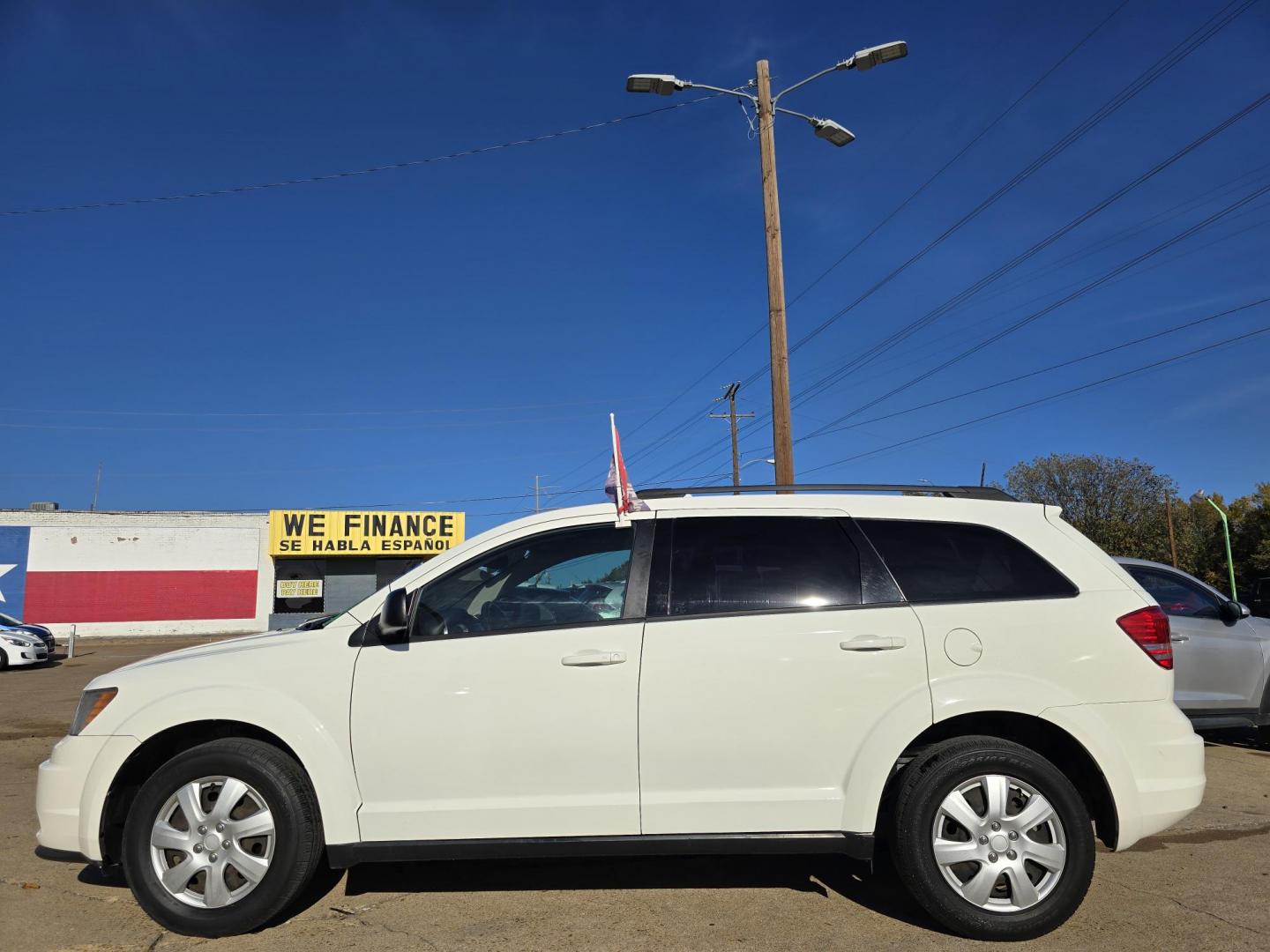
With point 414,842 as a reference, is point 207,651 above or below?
above

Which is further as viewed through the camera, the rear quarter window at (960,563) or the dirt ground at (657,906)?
the rear quarter window at (960,563)

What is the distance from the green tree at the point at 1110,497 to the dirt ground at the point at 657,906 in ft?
157

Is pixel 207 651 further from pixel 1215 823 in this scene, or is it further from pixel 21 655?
pixel 21 655

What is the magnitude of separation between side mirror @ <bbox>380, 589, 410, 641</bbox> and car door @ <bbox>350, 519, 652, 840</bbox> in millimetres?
61

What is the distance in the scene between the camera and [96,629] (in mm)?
36688

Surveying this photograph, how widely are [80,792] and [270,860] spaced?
93 centimetres

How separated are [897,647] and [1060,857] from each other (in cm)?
109

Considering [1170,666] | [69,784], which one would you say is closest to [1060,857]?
[1170,666]

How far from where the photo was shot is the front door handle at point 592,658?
3762 millimetres

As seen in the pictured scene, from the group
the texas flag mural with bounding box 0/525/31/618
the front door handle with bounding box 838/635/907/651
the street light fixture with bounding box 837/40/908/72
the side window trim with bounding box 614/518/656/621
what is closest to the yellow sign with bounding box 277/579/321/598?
the texas flag mural with bounding box 0/525/31/618

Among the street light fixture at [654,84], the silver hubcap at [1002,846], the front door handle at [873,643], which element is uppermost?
the street light fixture at [654,84]

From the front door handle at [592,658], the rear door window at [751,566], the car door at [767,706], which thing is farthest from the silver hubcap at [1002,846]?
the front door handle at [592,658]

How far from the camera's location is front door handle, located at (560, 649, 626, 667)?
3.76 metres

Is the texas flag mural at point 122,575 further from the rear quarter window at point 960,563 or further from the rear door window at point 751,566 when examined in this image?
the rear quarter window at point 960,563
